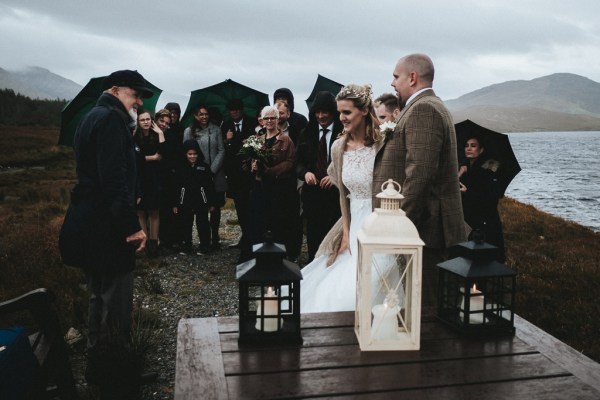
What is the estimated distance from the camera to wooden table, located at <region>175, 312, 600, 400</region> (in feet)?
6.05

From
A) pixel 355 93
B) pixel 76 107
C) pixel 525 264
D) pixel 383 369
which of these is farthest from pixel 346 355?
pixel 525 264

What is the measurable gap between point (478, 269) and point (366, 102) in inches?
87.3

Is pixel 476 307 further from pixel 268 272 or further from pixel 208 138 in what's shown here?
pixel 208 138

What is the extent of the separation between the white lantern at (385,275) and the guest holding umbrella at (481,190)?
3.69 m

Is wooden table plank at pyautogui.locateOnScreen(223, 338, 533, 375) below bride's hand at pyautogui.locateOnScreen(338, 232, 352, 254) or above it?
below

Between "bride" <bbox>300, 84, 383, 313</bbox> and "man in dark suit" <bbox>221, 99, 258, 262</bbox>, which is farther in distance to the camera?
"man in dark suit" <bbox>221, 99, 258, 262</bbox>

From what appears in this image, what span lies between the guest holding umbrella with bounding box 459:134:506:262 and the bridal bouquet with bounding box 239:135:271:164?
8.44ft

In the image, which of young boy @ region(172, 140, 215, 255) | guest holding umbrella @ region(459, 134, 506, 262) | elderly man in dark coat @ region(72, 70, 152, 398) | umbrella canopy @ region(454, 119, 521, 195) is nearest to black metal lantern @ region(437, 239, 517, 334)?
elderly man in dark coat @ region(72, 70, 152, 398)

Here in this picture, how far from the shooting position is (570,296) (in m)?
6.30

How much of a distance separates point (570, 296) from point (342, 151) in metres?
4.07

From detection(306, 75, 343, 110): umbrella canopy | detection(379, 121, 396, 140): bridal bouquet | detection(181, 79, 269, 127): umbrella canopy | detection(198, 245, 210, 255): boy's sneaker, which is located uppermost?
detection(306, 75, 343, 110): umbrella canopy

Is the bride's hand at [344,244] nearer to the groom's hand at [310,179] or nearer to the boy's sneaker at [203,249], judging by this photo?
the groom's hand at [310,179]

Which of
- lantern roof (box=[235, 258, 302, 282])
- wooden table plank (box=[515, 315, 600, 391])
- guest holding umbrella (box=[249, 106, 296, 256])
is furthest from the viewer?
guest holding umbrella (box=[249, 106, 296, 256])

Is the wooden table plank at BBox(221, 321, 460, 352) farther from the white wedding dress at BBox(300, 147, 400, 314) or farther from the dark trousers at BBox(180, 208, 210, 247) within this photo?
the dark trousers at BBox(180, 208, 210, 247)
